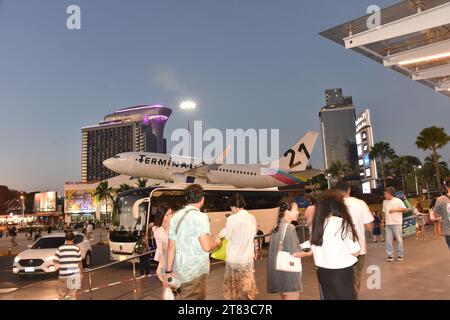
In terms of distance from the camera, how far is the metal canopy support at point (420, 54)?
1121cm

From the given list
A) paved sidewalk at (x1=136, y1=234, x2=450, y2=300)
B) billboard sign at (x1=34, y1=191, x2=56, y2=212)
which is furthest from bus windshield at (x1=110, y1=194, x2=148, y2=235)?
billboard sign at (x1=34, y1=191, x2=56, y2=212)

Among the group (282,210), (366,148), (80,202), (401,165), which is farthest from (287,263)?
(366,148)

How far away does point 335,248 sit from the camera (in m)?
4.47

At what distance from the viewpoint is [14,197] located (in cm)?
13988

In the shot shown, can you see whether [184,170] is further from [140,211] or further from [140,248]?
[140,248]

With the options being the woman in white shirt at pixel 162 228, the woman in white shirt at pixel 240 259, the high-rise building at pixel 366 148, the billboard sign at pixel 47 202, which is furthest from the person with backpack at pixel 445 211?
the high-rise building at pixel 366 148

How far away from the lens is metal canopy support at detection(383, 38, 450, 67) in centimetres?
1121

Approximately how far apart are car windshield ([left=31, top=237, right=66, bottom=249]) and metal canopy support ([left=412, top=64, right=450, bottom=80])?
1504 cm

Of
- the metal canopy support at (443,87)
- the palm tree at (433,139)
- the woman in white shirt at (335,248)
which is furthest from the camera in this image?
the palm tree at (433,139)

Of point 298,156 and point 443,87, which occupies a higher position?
point 443,87

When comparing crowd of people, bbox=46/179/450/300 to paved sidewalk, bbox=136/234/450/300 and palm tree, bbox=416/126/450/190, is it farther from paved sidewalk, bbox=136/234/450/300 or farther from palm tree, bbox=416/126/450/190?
palm tree, bbox=416/126/450/190

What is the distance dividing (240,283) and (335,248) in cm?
179

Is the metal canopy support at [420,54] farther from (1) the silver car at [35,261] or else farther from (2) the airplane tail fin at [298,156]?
(2) the airplane tail fin at [298,156]

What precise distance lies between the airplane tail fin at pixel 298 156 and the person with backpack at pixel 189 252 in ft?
123
